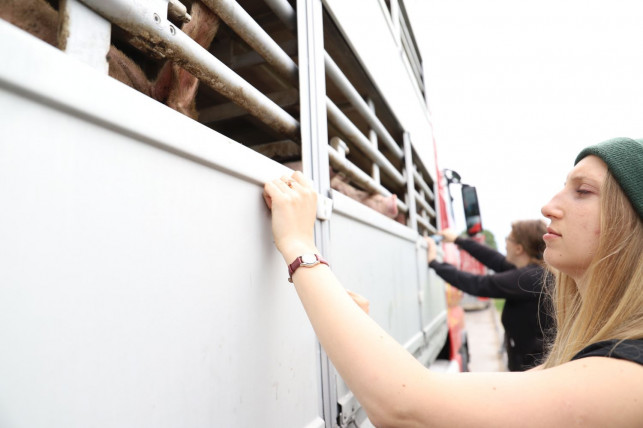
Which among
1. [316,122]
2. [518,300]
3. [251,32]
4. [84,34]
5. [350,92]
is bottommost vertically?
[518,300]

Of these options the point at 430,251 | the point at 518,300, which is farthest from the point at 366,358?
the point at 430,251

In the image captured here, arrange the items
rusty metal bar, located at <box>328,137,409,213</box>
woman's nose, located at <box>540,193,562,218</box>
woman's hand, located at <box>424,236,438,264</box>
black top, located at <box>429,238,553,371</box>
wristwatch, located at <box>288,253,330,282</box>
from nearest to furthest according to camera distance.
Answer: wristwatch, located at <box>288,253,330,282</box> < woman's nose, located at <box>540,193,562,218</box> < rusty metal bar, located at <box>328,137,409,213</box> < black top, located at <box>429,238,553,371</box> < woman's hand, located at <box>424,236,438,264</box>

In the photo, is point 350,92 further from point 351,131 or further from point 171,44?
point 171,44

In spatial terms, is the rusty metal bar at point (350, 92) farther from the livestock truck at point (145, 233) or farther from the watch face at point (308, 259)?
the watch face at point (308, 259)

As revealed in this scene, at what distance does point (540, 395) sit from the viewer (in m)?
0.72

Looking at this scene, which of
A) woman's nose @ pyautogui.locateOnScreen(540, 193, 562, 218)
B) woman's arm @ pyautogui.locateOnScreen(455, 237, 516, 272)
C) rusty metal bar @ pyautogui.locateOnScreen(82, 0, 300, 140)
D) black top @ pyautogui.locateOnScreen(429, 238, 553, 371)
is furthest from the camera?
woman's arm @ pyautogui.locateOnScreen(455, 237, 516, 272)

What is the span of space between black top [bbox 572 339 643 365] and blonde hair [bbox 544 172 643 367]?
0.05 m

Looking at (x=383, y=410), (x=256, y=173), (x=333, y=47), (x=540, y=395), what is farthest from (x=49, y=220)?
(x=333, y=47)

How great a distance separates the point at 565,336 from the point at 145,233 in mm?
1180

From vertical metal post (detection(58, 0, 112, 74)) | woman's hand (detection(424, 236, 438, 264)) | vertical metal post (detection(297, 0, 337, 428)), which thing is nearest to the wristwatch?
vertical metal post (detection(297, 0, 337, 428))

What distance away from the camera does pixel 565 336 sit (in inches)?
46.2

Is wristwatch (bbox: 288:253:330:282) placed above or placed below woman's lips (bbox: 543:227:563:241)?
below

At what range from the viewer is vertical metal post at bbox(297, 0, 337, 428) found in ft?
3.95

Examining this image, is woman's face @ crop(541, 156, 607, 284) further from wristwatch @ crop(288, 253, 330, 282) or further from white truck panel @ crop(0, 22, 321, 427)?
white truck panel @ crop(0, 22, 321, 427)
